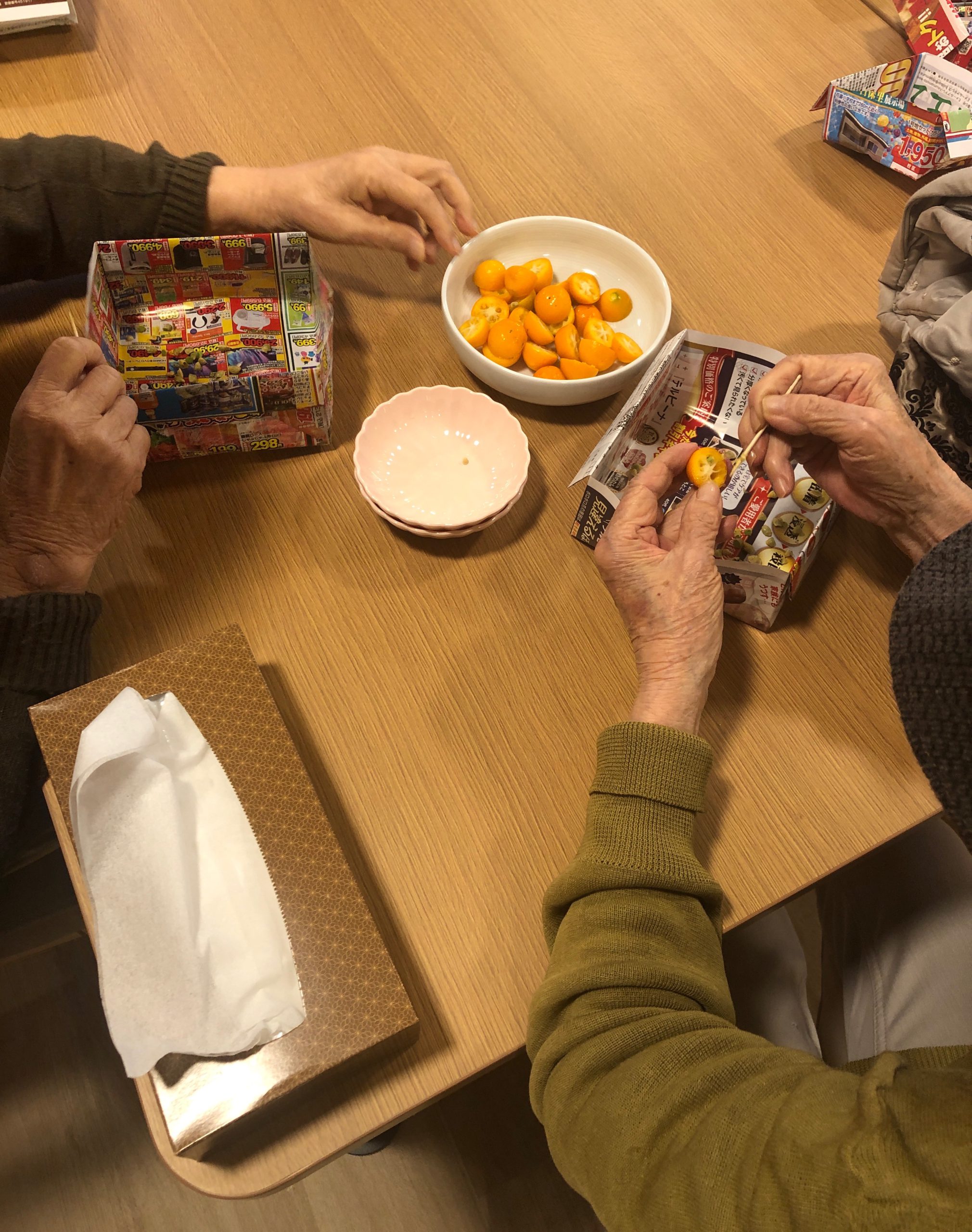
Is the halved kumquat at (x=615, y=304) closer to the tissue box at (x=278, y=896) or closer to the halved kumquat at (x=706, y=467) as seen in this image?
the halved kumquat at (x=706, y=467)

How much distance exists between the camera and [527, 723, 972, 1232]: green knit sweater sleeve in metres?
0.51

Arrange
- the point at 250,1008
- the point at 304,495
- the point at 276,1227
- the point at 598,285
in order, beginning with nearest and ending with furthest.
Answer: the point at 250,1008, the point at 304,495, the point at 598,285, the point at 276,1227

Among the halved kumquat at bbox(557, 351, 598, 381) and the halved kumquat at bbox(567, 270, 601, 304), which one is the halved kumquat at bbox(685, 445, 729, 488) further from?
the halved kumquat at bbox(567, 270, 601, 304)

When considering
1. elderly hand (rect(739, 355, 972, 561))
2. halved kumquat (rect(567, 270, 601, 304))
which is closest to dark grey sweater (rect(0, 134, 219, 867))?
halved kumquat (rect(567, 270, 601, 304))

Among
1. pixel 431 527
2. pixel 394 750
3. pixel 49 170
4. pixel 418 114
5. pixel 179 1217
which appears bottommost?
pixel 179 1217

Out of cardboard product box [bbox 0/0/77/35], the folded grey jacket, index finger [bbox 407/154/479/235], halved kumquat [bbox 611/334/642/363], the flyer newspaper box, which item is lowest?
the flyer newspaper box

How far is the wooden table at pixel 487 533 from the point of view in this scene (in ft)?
2.56

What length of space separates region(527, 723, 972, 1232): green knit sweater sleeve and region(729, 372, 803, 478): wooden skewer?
0.31 meters

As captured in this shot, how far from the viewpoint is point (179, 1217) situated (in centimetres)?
133

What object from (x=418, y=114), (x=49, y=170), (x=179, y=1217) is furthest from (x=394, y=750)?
(x=179, y=1217)

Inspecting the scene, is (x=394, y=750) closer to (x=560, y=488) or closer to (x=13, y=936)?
(x=560, y=488)

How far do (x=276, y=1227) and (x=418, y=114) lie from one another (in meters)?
1.72

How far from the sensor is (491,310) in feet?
3.26

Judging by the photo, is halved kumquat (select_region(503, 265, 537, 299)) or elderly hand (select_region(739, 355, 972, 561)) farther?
halved kumquat (select_region(503, 265, 537, 299))
